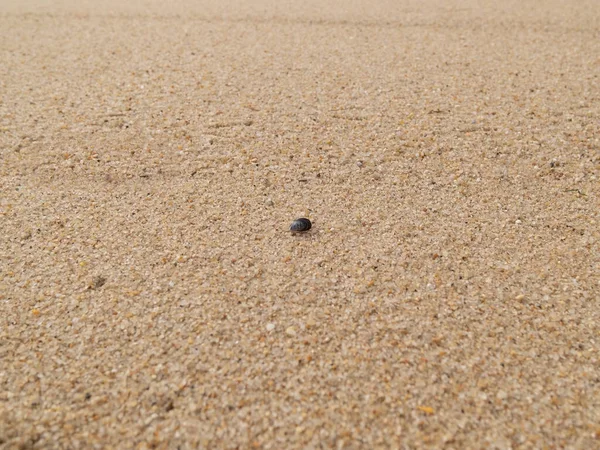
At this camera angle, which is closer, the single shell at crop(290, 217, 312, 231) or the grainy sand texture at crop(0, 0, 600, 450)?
the grainy sand texture at crop(0, 0, 600, 450)

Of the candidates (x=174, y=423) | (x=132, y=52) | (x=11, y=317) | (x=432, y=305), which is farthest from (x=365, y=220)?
(x=132, y=52)

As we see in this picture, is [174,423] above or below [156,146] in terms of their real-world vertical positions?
below

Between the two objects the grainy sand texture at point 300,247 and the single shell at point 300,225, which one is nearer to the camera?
the grainy sand texture at point 300,247

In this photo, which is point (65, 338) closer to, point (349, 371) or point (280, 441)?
point (280, 441)
